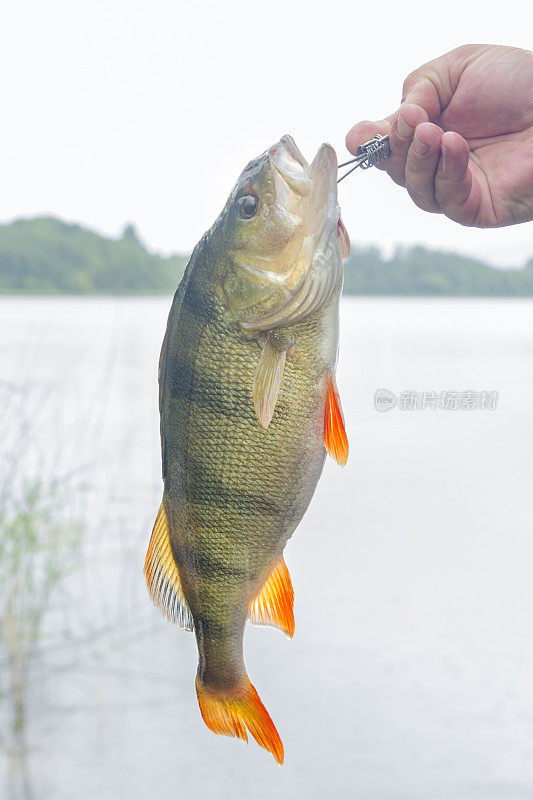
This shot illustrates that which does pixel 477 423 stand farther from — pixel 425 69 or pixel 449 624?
pixel 425 69

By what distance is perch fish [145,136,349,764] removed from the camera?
1.37 meters

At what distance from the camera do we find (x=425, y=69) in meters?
2.04

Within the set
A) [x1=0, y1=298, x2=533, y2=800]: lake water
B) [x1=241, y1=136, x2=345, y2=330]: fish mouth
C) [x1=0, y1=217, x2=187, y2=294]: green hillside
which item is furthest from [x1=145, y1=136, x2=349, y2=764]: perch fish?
[x1=0, y1=217, x2=187, y2=294]: green hillside

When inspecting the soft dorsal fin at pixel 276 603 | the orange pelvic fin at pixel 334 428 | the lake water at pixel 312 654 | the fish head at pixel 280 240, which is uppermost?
the fish head at pixel 280 240

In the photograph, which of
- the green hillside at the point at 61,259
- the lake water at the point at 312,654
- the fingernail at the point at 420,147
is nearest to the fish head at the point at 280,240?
the fingernail at the point at 420,147

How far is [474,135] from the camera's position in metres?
2.17

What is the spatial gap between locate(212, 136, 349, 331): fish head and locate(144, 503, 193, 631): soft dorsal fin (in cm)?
40

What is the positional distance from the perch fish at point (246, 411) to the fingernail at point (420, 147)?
334 mm

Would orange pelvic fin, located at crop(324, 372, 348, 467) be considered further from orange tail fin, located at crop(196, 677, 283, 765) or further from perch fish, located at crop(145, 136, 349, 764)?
orange tail fin, located at crop(196, 677, 283, 765)

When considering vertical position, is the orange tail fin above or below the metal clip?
below

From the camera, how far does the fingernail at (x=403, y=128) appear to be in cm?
173

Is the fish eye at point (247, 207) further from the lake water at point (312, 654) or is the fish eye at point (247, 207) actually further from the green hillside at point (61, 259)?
the green hillside at point (61, 259)

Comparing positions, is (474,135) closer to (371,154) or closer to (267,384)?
(371,154)

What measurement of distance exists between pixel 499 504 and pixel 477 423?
6.06m
